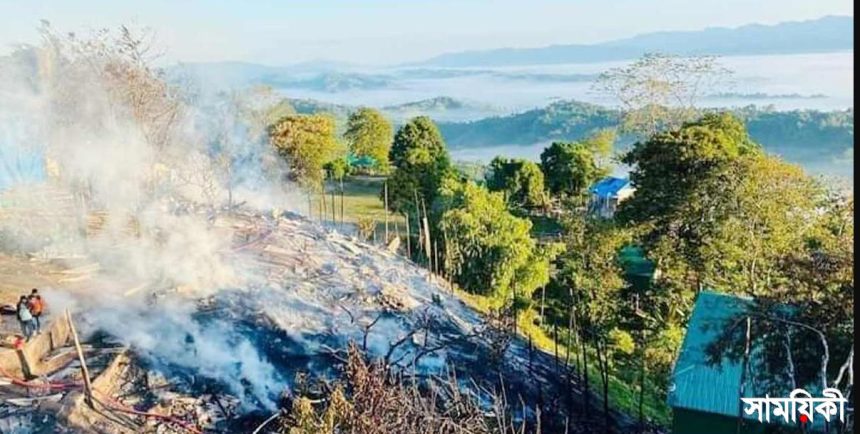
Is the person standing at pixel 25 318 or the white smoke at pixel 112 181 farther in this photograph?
the white smoke at pixel 112 181

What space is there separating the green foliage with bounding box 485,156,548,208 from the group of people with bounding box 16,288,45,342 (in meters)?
7.81

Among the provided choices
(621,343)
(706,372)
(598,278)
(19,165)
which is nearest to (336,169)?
(598,278)

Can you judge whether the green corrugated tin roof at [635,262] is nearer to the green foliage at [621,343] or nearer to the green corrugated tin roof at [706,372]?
the green foliage at [621,343]

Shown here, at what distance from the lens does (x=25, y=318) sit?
173 inches

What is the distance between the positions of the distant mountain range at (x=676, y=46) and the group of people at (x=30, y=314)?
9.10 ft

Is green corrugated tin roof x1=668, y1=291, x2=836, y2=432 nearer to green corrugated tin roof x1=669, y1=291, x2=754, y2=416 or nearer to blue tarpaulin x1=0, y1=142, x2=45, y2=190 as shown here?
green corrugated tin roof x1=669, y1=291, x2=754, y2=416

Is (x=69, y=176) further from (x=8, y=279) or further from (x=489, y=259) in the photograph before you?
(x=489, y=259)

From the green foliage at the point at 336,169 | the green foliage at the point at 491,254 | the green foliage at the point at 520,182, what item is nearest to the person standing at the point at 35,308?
the green foliage at the point at 491,254

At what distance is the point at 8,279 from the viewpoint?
5500mm

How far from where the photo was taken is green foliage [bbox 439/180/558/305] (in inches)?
310

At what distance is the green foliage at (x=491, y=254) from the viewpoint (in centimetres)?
788

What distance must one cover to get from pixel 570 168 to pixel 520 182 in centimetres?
96

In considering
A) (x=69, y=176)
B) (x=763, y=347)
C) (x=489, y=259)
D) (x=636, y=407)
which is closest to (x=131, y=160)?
(x=69, y=176)

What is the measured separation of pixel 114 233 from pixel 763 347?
16.0 ft
